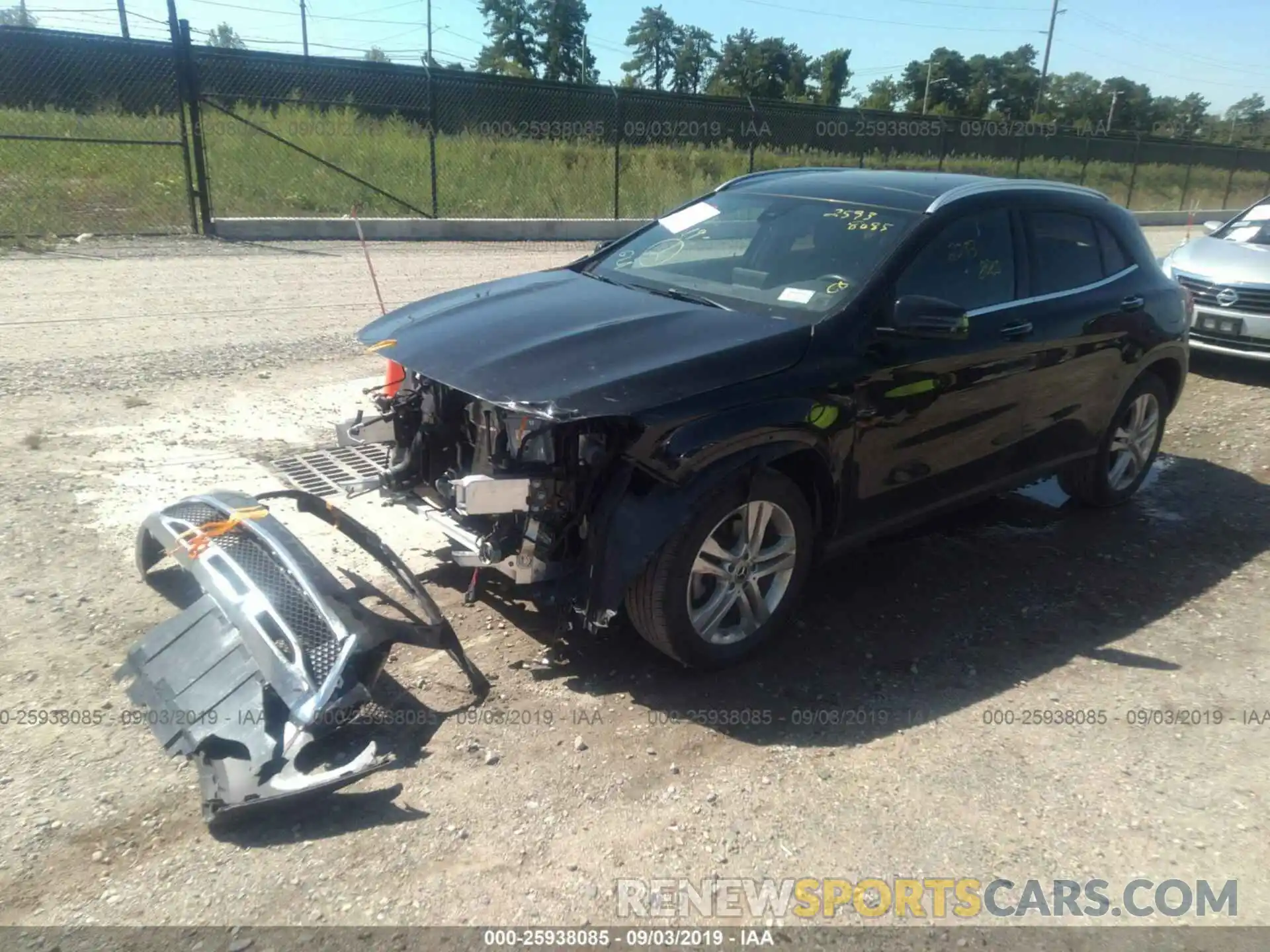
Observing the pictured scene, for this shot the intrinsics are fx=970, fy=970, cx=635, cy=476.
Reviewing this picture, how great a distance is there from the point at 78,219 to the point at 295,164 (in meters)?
4.08

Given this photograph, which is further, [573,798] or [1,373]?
[1,373]

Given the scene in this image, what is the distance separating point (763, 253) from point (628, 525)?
71.5 inches

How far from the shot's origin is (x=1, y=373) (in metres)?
6.86

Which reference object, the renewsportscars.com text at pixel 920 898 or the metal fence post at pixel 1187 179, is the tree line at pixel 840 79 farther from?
the renewsportscars.com text at pixel 920 898

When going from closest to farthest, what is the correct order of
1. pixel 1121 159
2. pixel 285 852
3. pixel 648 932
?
pixel 648 932 < pixel 285 852 < pixel 1121 159

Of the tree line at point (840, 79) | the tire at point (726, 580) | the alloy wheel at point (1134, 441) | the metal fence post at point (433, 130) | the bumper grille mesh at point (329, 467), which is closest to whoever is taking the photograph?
the tire at point (726, 580)

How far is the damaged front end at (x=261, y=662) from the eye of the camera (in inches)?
118

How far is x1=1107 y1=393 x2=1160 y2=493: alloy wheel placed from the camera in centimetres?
575

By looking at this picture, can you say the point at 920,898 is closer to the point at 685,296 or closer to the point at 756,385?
the point at 756,385

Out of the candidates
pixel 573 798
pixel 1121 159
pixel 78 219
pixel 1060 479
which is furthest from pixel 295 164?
pixel 1121 159

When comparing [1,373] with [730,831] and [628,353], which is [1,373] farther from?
[730,831]

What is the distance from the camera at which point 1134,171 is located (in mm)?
28766

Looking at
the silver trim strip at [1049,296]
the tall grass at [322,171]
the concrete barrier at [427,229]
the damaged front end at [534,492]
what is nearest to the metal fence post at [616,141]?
the tall grass at [322,171]

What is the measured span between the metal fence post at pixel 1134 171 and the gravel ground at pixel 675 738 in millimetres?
26145
